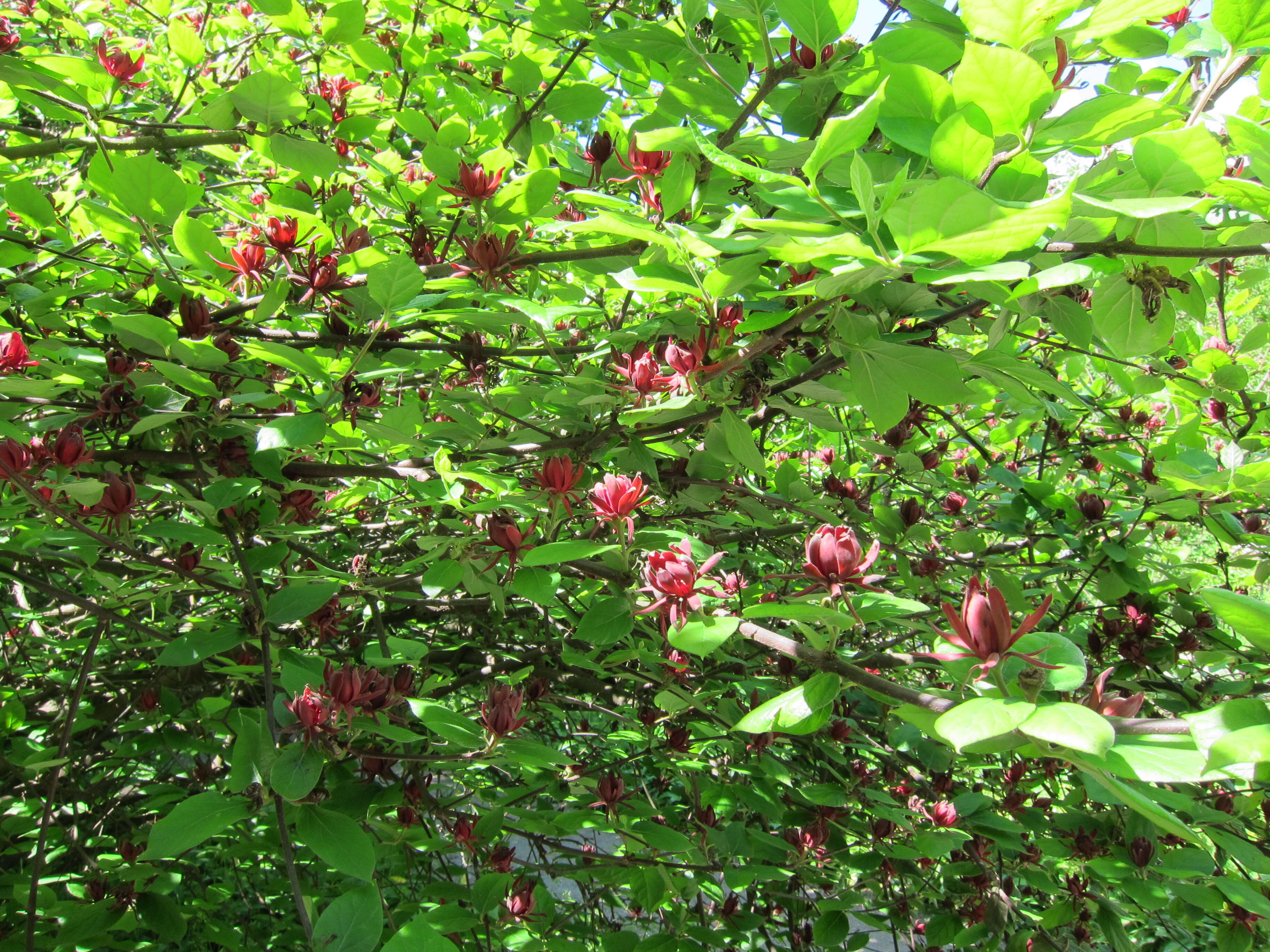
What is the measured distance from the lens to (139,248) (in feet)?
6.02

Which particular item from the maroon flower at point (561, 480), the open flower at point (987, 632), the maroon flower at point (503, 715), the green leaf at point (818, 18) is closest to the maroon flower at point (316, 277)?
the maroon flower at point (561, 480)

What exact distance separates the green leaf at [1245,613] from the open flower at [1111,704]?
0.47 feet

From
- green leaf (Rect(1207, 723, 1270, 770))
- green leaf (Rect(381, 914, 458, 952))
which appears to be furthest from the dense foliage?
green leaf (Rect(381, 914, 458, 952))

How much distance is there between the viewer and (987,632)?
0.86 meters

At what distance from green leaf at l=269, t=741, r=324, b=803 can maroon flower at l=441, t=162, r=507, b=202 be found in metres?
1.06

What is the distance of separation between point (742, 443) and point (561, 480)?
346 millimetres

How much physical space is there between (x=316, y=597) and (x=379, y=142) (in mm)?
1134

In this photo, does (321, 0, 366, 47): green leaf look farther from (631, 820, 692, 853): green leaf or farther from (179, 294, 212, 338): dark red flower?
(631, 820, 692, 853): green leaf

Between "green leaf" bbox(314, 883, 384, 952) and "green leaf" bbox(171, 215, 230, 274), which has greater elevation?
"green leaf" bbox(171, 215, 230, 274)

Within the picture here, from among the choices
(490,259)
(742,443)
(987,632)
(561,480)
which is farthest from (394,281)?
(987,632)

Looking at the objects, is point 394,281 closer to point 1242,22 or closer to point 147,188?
point 147,188

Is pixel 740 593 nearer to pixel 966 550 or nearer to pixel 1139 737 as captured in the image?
pixel 966 550

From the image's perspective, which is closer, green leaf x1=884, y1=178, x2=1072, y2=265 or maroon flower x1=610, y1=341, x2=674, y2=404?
green leaf x1=884, y1=178, x2=1072, y2=265

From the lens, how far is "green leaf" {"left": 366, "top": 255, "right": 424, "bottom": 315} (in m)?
1.35
